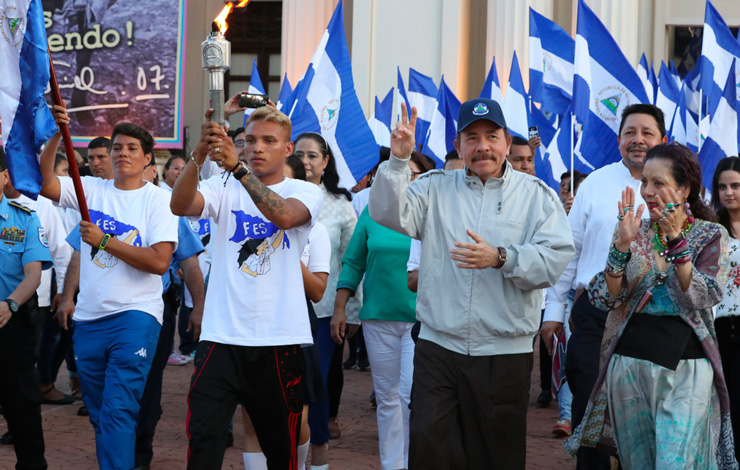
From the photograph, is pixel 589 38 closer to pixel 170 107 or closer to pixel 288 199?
pixel 288 199

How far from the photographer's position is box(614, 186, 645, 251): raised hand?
4.53 metres

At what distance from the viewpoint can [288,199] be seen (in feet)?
15.5

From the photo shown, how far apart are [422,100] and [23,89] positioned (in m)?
9.85

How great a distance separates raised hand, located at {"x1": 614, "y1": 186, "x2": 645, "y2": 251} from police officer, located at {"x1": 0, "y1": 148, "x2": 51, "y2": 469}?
3.29 metres

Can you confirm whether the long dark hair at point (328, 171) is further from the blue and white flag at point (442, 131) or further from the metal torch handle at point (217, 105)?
the blue and white flag at point (442, 131)

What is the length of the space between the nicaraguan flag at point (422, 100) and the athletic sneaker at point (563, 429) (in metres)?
6.49

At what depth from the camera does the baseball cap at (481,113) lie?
4488mm

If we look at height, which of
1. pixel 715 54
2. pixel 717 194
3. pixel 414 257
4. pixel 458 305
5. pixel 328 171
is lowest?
pixel 458 305

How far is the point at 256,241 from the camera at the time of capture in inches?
185

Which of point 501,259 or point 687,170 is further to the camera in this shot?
point 687,170

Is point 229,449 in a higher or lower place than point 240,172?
lower

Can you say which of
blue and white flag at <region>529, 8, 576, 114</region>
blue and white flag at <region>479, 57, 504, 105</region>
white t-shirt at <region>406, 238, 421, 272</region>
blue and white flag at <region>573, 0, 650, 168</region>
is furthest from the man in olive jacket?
blue and white flag at <region>479, 57, 504, 105</region>

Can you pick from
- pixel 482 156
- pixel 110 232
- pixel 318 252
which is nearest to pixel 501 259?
pixel 482 156

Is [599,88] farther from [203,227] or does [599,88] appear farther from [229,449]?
[229,449]
